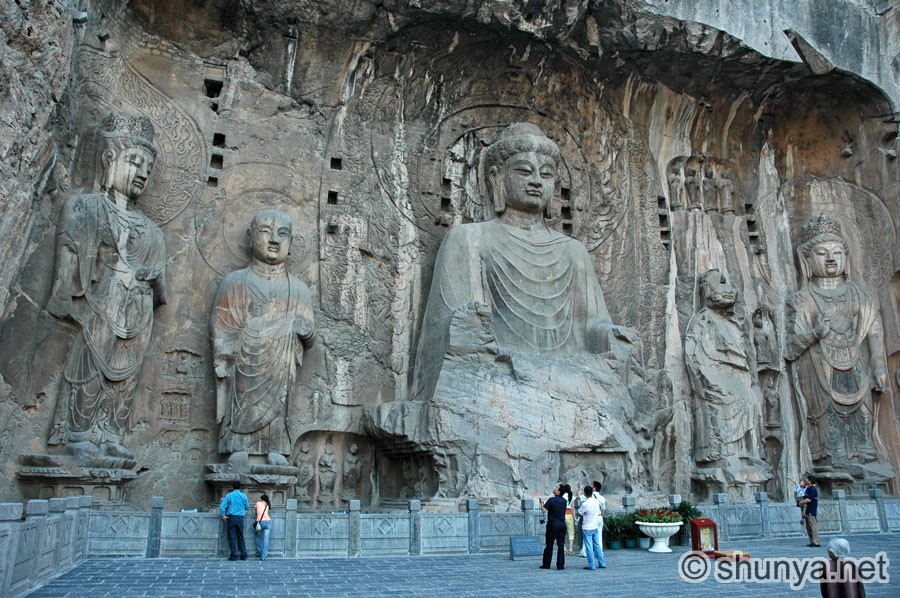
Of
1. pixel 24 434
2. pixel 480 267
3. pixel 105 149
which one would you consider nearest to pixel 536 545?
pixel 480 267

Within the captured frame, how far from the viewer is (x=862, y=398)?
1140 centimetres

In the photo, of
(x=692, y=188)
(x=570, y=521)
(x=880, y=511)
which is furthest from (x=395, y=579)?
(x=692, y=188)

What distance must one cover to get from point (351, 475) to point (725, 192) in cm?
721

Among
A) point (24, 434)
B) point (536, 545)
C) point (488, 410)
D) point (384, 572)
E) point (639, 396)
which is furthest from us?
point (639, 396)

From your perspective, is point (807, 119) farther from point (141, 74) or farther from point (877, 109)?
point (141, 74)

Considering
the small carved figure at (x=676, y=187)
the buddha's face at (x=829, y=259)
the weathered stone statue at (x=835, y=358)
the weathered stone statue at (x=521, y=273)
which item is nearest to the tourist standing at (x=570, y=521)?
the weathered stone statue at (x=521, y=273)

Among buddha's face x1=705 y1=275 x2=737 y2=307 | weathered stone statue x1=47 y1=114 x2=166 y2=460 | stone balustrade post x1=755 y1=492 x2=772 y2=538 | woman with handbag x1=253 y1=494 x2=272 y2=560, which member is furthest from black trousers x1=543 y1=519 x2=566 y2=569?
buddha's face x1=705 y1=275 x2=737 y2=307

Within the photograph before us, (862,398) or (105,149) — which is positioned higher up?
(105,149)

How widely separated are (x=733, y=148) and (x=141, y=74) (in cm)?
874

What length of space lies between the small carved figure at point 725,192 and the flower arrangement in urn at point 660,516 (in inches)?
246

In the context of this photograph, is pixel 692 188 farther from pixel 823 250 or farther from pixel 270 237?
pixel 270 237

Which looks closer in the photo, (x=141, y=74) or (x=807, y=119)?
(x=141, y=74)

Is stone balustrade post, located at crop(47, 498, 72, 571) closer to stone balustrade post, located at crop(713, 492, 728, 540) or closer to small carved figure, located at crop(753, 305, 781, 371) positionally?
stone balustrade post, located at crop(713, 492, 728, 540)

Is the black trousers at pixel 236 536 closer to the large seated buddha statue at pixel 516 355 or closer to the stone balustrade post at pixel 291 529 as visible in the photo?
the stone balustrade post at pixel 291 529
